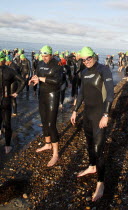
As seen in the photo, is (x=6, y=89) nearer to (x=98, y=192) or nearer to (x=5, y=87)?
(x=5, y=87)

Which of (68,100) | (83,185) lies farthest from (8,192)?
(68,100)

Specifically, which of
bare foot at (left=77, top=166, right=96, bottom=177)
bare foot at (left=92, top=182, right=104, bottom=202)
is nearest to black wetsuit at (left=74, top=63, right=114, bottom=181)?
bare foot at (left=92, top=182, right=104, bottom=202)

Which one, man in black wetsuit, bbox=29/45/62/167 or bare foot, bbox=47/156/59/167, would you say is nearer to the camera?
man in black wetsuit, bbox=29/45/62/167

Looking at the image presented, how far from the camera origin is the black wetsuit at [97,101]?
11.6 ft

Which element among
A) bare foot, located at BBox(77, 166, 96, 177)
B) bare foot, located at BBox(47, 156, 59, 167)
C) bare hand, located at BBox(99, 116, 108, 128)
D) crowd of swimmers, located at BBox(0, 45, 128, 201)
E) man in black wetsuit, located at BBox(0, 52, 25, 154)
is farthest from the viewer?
man in black wetsuit, located at BBox(0, 52, 25, 154)

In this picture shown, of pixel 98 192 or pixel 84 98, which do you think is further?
pixel 84 98

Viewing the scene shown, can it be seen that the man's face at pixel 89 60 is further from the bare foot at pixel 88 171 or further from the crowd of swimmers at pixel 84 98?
the bare foot at pixel 88 171

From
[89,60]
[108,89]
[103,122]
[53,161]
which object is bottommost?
[53,161]

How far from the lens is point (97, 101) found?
147 inches

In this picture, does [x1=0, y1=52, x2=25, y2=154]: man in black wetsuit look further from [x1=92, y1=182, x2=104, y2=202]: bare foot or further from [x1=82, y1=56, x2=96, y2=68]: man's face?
[x1=92, y1=182, x2=104, y2=202]: bare foot

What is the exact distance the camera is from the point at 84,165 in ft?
15.8

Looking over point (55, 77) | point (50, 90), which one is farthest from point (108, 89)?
point (50, 90)

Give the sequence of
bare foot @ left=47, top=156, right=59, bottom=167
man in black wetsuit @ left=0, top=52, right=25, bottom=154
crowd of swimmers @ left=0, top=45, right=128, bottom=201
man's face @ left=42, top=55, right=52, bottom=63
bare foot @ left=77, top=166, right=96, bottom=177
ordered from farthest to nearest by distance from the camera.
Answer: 1. man in black wetsuit @ left=0, top=52, right=25, bottom=154
2. bare foot @ left=47, top=156, right=59, bottom=167
3. man's face @ left=42, top=55, right=52, bottom=63
4. bare foot @ left=77, top=166, right=96, bottom=177
5. crowd of swimmers @ left=0, top=45, right=128, bottom=201

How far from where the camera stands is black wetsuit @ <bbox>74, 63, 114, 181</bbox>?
3546 millimetres
